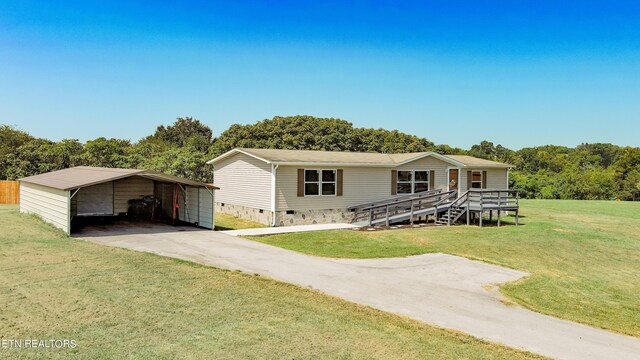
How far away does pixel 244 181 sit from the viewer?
20859 mm

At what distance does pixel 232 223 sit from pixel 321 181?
4.47 metres

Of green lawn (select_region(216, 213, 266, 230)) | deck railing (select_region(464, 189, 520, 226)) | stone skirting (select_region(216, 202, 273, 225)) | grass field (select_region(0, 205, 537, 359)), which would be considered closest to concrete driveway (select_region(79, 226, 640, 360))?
grass field (select_region(0, 205, 537, 359))

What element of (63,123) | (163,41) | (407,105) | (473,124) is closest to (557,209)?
(407,105)

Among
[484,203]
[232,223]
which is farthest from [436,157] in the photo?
[232,223]

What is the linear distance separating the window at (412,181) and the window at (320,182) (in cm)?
389

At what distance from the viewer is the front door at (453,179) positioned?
23259mm

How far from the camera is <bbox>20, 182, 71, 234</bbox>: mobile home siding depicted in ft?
49.0

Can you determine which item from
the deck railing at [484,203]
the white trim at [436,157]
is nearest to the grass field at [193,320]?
the deck railing at [484,203]

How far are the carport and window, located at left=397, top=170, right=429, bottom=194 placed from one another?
9759 millimetres

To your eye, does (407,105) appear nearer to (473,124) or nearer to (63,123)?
(473,124)

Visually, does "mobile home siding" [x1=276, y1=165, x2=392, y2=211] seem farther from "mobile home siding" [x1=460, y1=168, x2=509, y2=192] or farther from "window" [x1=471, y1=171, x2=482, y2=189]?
"window" [x1=471, y1=171, x2=482, y2=189]

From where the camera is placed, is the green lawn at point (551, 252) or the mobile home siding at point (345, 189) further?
the mobile home siding at point (345, 189)

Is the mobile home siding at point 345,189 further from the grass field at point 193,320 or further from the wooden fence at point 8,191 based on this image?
the wooden fence at point 8,191

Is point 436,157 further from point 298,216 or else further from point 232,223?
point 232,223
